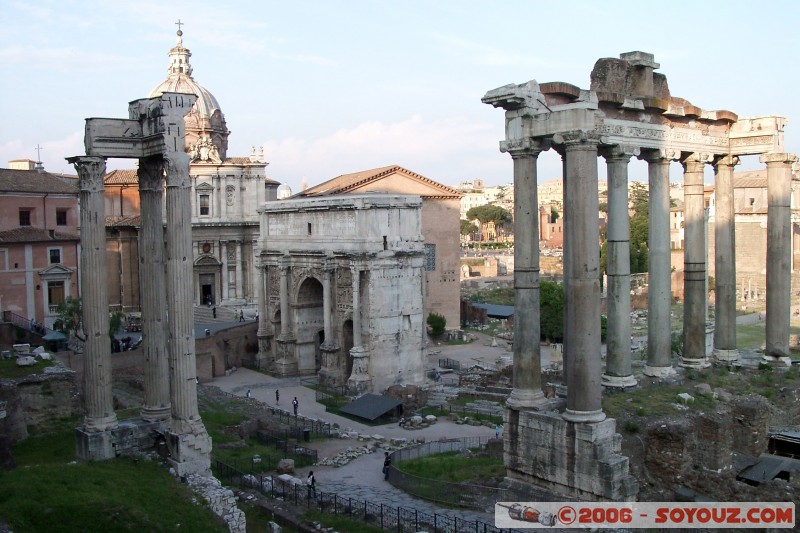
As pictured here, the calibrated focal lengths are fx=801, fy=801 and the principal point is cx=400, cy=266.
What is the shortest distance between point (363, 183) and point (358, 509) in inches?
1141

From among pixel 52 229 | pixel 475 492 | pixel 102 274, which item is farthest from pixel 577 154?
pixel 52 229

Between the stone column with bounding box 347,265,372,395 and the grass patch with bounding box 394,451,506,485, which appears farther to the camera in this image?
the stone column with bounding box 347,265,372,395

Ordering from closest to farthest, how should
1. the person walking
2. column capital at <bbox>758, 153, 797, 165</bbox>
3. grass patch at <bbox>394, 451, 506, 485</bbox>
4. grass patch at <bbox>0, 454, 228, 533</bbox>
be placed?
grass patch at <bbox>0, 454, 228, 533</bbox>, grass patch at <bbox>394, 451, 506, 485</bbox>, the person walking, column capital at <bbox>758, 153, 797, 165</bbox>

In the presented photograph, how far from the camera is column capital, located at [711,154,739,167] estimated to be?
65.4 ft

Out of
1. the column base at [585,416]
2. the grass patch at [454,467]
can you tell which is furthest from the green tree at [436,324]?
the column base at [585,416]

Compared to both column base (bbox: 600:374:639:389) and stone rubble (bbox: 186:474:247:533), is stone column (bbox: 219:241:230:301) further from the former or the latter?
column base (bbox: 600:374:639:389)

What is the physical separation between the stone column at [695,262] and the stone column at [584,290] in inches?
229

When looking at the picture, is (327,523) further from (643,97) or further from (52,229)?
(52,229)

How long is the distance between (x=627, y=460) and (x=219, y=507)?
744cm

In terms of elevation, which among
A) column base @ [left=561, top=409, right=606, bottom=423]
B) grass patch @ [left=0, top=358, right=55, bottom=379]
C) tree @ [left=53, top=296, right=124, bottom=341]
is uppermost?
tree @ [left=53, top=296, right=124, bottom=341]

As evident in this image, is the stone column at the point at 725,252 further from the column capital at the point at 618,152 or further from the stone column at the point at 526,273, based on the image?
the stone column at the point at 526,273

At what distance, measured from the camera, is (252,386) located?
3547 cm

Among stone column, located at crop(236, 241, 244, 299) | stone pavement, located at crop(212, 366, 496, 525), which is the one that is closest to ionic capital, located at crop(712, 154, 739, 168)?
stone pavement, located at crop(212, 366, 496, 525)

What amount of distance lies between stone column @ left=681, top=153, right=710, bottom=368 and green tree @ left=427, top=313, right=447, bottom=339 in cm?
2933
